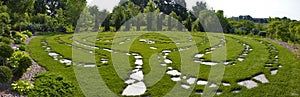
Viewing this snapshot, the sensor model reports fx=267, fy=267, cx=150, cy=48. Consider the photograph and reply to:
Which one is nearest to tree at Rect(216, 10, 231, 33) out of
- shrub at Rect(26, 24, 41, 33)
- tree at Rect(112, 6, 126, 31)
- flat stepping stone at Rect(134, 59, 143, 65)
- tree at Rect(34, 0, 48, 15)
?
tree at Rect(112, 6, 126, 31)

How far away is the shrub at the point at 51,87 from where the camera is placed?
714 centimetres

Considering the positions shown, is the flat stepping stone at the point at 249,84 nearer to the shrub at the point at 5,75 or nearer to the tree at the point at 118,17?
the shrub at the point at 5,75

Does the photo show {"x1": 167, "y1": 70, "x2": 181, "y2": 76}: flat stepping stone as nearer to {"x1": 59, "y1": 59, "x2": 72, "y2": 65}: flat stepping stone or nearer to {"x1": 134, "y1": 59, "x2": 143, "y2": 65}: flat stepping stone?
{"x1": 134, "y1": 59, "x2": 143, "y2": 65}: flat stepping stone

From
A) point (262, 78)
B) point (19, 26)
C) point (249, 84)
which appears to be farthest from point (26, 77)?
point (19, 26)

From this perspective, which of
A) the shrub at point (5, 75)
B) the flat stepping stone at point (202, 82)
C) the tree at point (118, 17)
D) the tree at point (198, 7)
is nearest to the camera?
the shrub at point (5, 75)

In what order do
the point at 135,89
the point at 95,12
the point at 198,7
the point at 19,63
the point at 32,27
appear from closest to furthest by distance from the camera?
the point at 135,89 < the point at 19,63 < the point at 32,27 < the point at 95,12 < the point at 198,7

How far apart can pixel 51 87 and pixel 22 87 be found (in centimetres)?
74

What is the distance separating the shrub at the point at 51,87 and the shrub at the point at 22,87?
14 centimetres

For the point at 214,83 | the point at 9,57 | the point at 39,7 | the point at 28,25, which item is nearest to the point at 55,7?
the point at 39,7

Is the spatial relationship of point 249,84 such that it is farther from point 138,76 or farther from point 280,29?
point 280,29

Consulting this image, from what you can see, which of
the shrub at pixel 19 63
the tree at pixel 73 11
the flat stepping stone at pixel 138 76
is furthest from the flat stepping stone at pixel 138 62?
the tree at pixel 73 11

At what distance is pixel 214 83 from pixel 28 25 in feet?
75.1

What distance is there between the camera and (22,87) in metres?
7.26

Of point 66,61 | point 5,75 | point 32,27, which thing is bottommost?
point 66,61
